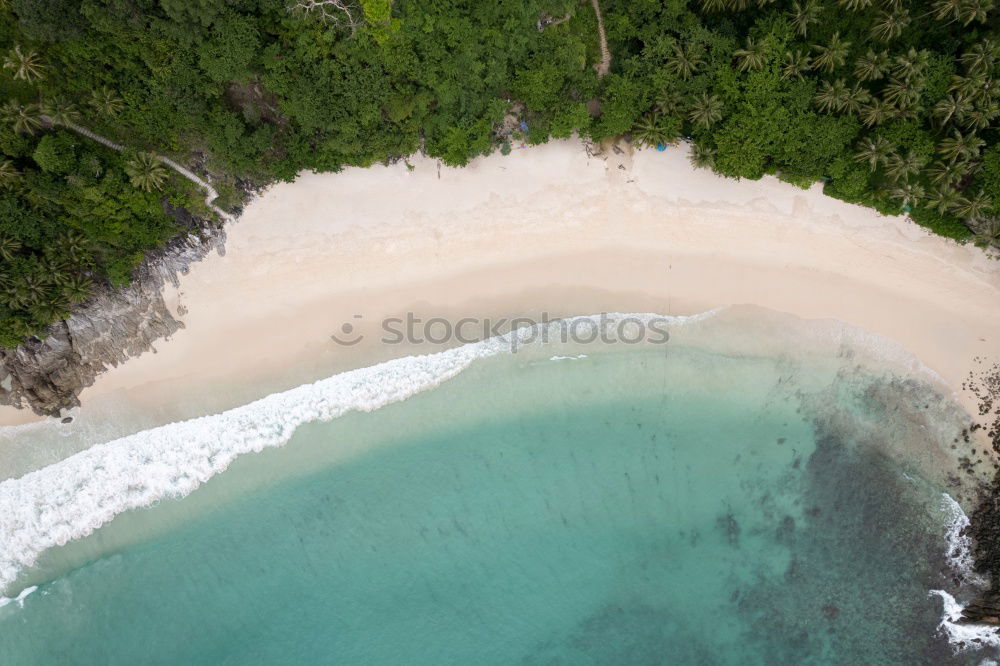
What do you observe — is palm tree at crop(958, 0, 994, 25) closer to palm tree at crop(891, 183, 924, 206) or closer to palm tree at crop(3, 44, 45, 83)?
palm tree at crop(891, 183, 924, 206)

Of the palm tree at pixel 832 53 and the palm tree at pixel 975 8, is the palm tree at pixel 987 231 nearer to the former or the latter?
the palm tree at pixel 975 8

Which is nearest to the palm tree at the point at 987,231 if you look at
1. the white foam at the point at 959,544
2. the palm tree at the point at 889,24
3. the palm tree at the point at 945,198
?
the palm tree at the point at 945,198

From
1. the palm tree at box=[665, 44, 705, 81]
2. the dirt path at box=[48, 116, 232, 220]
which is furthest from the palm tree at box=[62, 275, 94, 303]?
the palm tree at box=[665, 44, 705, 81]

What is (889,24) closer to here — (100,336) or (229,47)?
(229,47)

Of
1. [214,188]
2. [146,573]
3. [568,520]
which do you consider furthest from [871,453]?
[146,573]

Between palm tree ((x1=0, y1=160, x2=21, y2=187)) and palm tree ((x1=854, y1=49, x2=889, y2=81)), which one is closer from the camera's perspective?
palm tree ((x1=0, y1=160, x2=21, y2=187))

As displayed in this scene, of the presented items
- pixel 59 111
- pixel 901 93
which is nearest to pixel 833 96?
pixel 901 93
